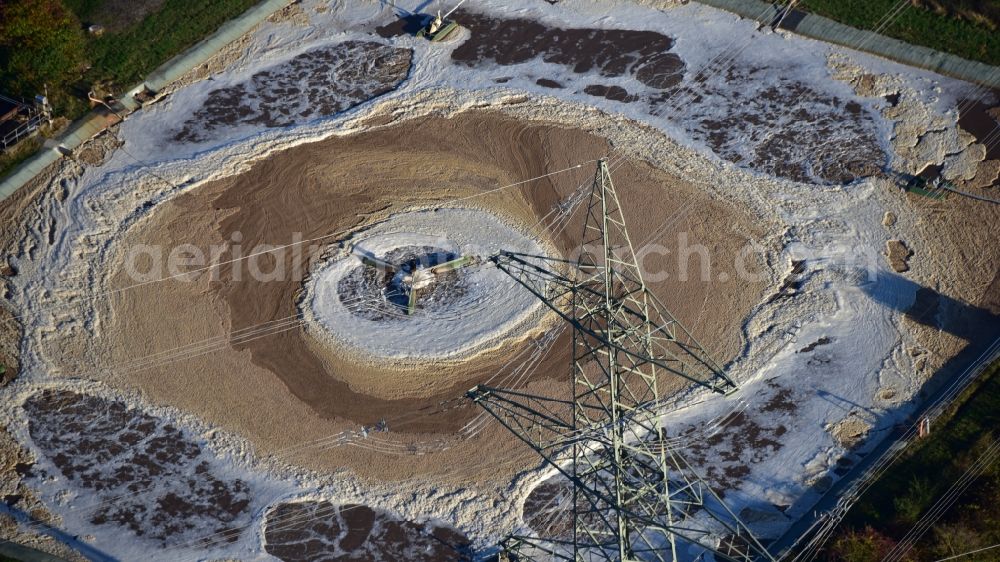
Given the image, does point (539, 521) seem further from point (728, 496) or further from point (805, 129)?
point (805, 129)

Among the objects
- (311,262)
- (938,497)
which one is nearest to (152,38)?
(311,262)

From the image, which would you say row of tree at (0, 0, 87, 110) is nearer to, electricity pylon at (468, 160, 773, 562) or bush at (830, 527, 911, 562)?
electricity pylon at (468, 160, 773, 562)

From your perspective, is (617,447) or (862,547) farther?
(862,547)

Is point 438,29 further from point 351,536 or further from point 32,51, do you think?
point 351,536

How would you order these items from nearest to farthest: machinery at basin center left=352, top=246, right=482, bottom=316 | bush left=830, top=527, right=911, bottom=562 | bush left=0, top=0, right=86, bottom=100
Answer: bush left=830, top=527, right=911, bottom=562 → machinery at basin center left=352, top=246, right=482, bottom=316 → bush left=0, top=0, right=86, bottom=100

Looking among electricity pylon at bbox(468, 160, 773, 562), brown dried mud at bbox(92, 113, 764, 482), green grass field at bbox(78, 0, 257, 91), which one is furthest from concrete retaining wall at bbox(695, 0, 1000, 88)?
green grass field at bbox(78, 0, 257, 91)

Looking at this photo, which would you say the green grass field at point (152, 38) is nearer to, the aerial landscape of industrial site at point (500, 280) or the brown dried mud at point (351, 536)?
the aerial landscape of industrial site at point (500, 280)
